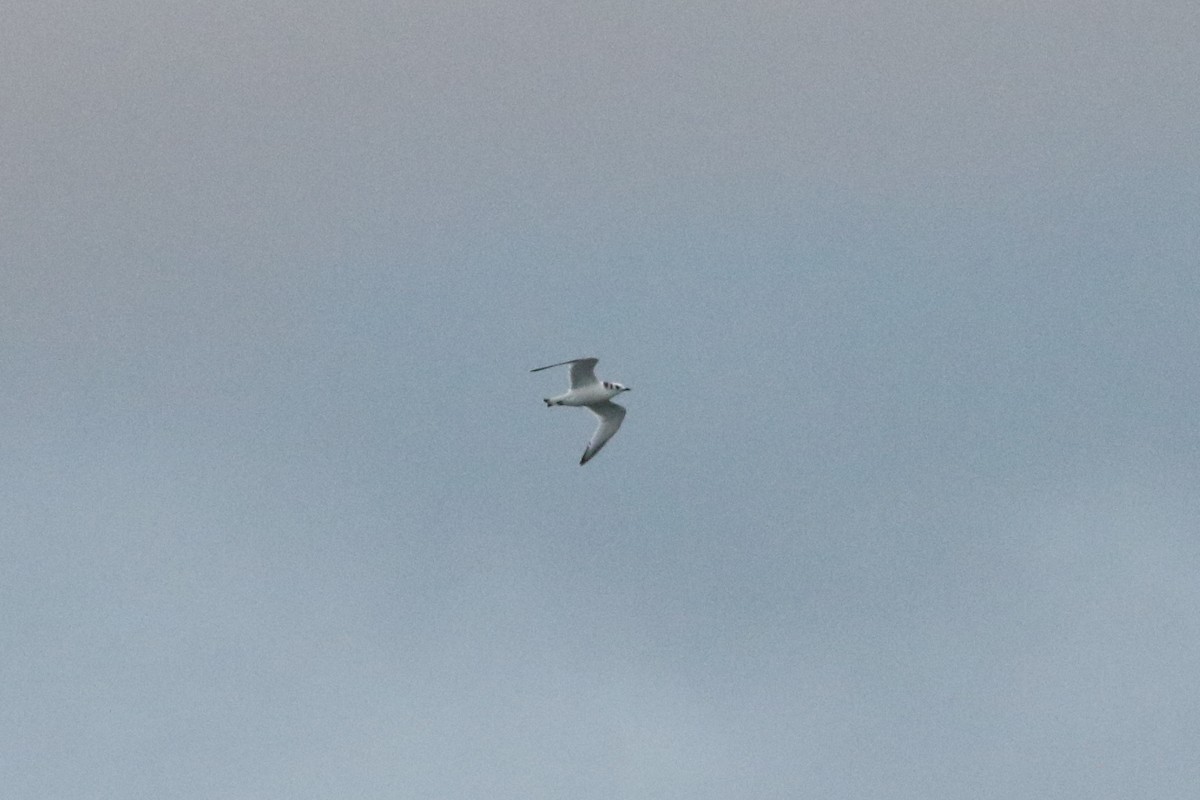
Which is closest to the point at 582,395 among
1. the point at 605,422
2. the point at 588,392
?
the point at 588,392

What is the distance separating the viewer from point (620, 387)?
104 metres

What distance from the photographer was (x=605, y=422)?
107812 millimetres

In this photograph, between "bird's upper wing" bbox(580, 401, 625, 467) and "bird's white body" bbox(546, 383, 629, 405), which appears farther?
"bird's upper wing" bbox(580, 401, 625, 467)

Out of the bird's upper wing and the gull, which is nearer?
the gull

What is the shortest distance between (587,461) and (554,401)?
408cm

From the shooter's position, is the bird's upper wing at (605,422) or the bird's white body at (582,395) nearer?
the bird's white body at (582,395)

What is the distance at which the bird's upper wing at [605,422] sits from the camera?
107250mm

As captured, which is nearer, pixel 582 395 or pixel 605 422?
pixel 582 395

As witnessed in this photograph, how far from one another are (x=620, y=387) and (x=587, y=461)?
13.4ft

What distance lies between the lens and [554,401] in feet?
339

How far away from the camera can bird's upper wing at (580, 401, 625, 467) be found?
107250 millimetres

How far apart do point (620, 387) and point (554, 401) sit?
11.4 feet

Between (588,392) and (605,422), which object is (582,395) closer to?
(588,392)

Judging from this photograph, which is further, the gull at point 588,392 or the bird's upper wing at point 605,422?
the bird's upper wing at point 605,422
